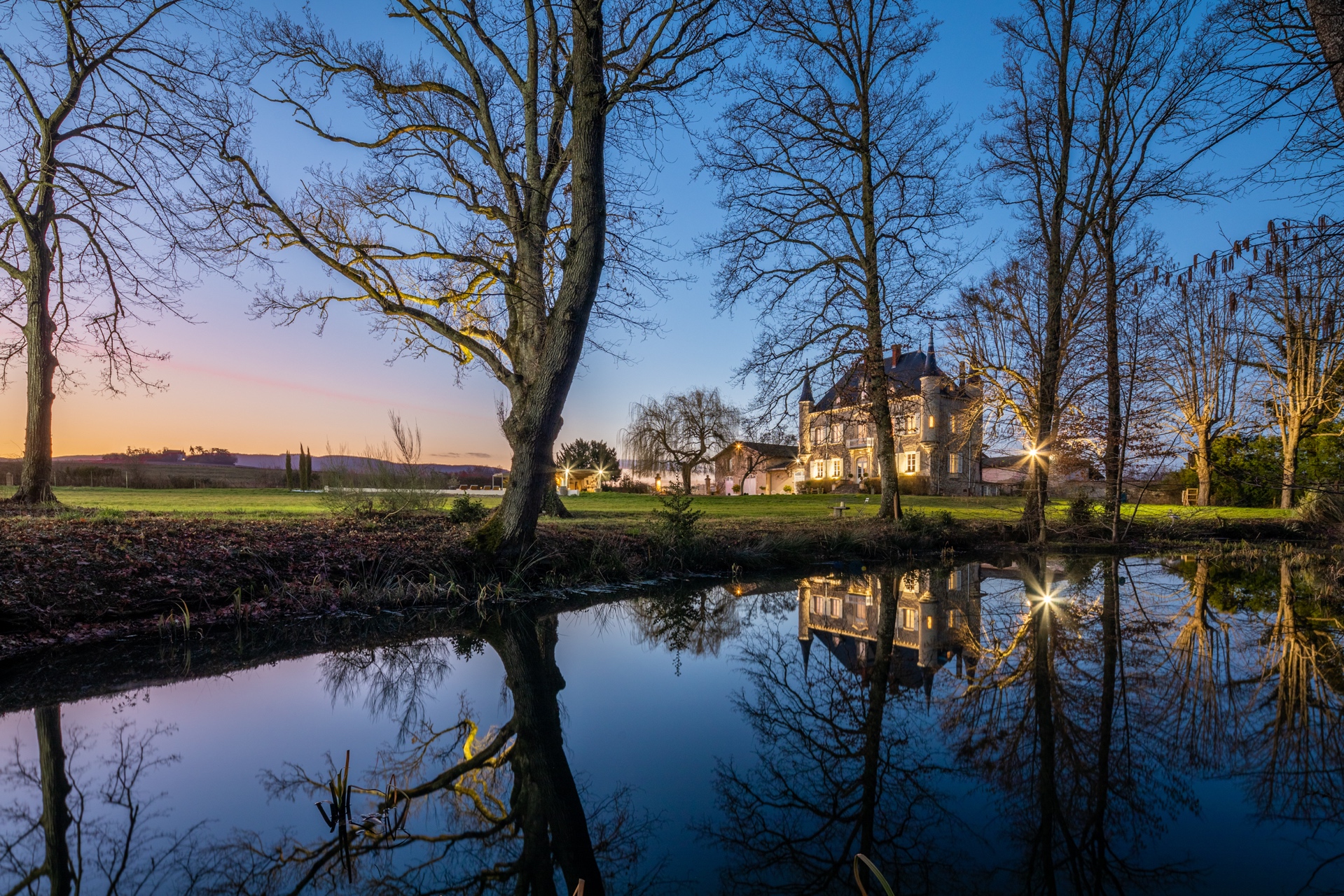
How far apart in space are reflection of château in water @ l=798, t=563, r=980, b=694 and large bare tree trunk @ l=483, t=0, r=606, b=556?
4026 mm

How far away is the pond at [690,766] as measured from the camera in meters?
2.27

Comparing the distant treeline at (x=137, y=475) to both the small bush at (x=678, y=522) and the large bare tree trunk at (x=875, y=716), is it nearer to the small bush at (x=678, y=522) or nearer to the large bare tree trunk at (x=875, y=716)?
the small bush at (x=678, y=522)

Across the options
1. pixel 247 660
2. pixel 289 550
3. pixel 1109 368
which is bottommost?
pixel 247 660

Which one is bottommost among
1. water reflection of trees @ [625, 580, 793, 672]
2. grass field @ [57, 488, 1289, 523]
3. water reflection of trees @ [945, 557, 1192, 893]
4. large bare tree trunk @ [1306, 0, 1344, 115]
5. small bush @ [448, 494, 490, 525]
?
water reflection of trees @ [625, 580, 793, 672]

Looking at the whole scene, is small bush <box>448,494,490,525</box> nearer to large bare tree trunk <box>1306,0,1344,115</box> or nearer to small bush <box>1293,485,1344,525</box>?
large bare tree trunk <box>1306,0,1344,115</box>

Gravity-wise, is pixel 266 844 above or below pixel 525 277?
below

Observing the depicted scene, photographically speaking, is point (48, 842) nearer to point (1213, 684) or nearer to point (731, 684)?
point (731, 684)

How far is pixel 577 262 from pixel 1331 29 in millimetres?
6807

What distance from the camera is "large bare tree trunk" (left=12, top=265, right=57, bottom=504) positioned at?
11289 millimetres

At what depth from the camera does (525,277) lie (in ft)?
30.4

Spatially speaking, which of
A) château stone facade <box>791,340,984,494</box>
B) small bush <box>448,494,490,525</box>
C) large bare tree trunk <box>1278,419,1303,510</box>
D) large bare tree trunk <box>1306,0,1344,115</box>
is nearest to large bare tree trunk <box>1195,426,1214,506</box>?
large bare tree trunk <box>1278,419,1303,510</box>

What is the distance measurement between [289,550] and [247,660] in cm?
250

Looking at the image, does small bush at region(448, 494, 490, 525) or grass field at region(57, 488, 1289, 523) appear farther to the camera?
grass field at region(57, 488, 1289, 523)

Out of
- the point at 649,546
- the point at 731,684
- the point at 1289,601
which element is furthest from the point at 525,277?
the point at 1289,601
